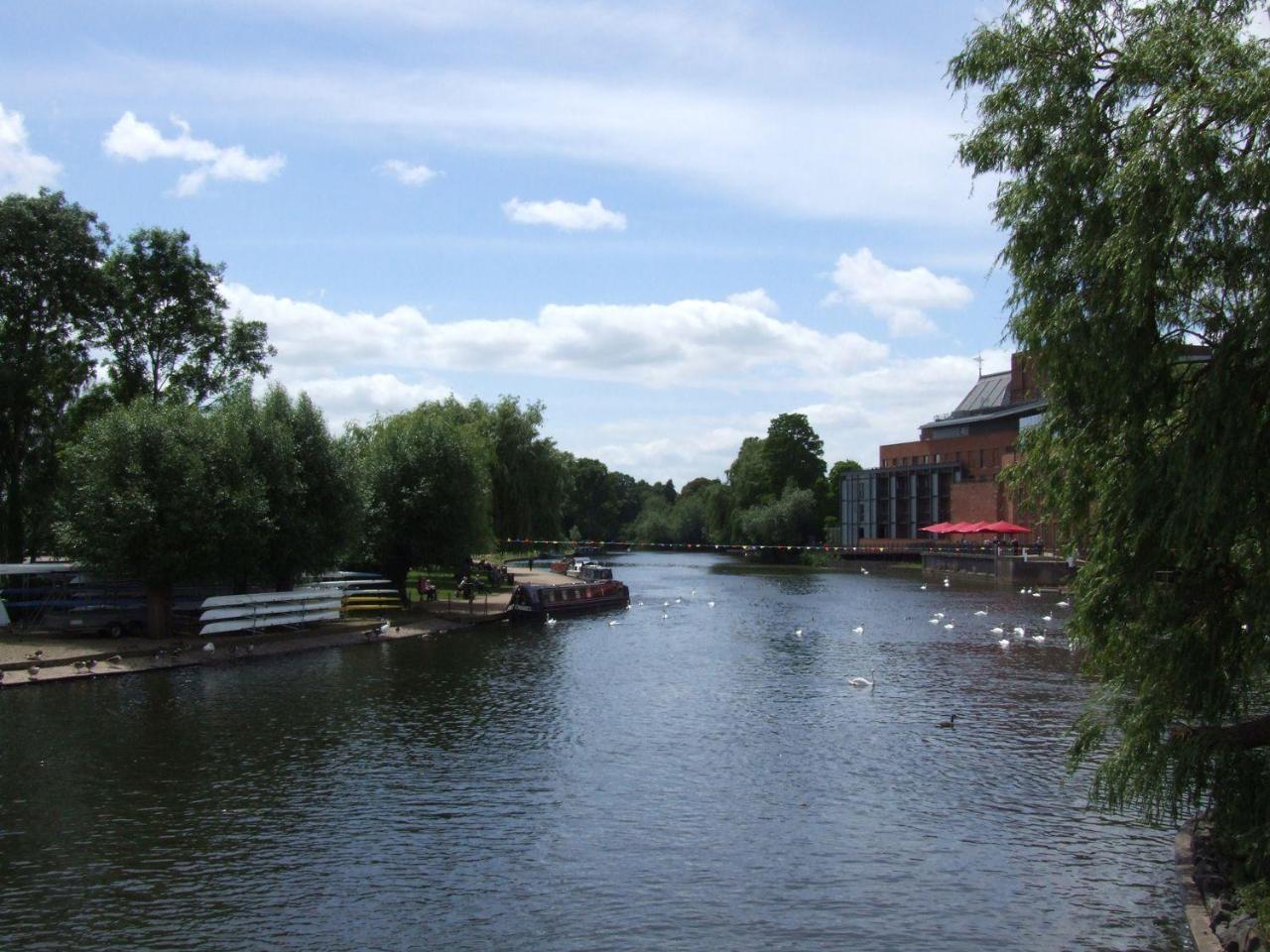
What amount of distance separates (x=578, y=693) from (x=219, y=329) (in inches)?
1163

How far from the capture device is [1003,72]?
1294cm

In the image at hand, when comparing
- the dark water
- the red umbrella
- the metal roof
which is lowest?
the dark water

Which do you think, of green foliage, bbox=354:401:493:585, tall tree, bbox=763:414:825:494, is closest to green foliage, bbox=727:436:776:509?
tall tree, bbox=763:414:825:494

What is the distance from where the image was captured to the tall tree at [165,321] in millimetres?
45188

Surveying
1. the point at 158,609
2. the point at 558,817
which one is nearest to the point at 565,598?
the point at 158,609

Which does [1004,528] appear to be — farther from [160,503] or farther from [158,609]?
[160,503]

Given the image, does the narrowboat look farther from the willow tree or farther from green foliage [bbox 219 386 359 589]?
the willow tree

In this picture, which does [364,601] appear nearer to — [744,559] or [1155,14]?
[1155,14]

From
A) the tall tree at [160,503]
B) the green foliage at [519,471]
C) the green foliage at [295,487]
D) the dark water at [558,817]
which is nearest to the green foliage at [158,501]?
the tall tree at [160,503]

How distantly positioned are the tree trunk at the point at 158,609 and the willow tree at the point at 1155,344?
28326mm

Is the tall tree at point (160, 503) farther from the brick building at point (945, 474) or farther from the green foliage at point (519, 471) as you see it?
the brick building at point (945, 474)

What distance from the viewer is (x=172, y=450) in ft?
108

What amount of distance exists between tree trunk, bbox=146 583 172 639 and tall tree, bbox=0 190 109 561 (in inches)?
497

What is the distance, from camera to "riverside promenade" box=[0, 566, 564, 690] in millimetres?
27078
